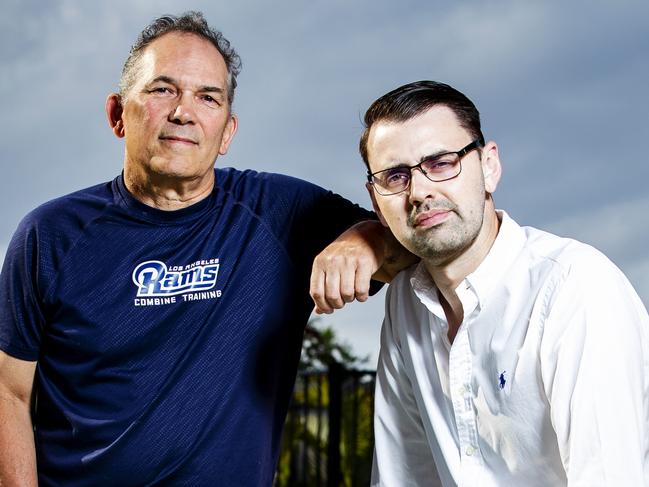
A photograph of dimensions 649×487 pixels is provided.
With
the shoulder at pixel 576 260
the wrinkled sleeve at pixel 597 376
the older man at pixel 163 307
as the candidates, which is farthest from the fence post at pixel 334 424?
the wrinkled sleeve at pixel 597 376

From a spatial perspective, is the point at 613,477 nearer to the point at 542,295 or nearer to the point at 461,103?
the point at 542,295

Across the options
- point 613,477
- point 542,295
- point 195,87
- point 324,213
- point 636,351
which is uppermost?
point 195,87

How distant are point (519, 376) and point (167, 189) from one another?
4.10 feet

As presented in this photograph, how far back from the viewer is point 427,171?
2473mm

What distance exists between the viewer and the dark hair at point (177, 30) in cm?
299

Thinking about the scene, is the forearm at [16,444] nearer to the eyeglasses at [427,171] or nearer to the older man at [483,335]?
the older man at [483,335]

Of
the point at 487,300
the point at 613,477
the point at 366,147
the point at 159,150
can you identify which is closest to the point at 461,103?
the point at 366,147

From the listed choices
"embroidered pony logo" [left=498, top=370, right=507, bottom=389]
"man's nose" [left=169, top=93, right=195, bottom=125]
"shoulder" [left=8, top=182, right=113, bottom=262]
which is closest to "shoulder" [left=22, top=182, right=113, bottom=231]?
"shoulder" [left=8, top=182, right=113, bottom=262]

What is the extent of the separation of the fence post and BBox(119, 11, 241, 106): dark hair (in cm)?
375

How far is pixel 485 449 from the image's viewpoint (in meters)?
2.41

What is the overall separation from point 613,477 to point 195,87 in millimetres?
1703

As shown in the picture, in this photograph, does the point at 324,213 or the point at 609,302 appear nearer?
the point at 609,302

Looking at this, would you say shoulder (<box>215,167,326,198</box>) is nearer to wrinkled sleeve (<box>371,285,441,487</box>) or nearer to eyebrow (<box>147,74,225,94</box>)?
eyebrow (<box>147,74,225,94</box>)

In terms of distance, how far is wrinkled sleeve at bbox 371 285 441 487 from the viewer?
270 centimetres
